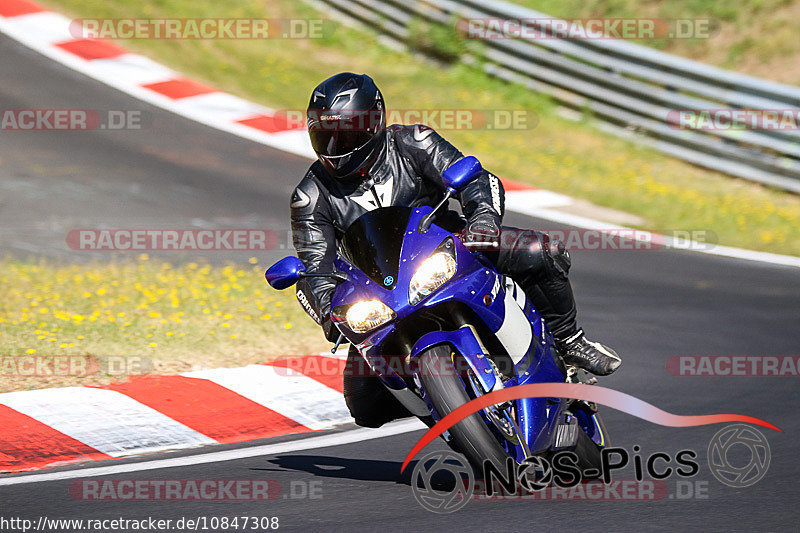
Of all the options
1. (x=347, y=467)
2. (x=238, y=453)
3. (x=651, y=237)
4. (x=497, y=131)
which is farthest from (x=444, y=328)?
(x=497, y=131)

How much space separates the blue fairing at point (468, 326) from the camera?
507 cm

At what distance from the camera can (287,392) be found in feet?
24.4

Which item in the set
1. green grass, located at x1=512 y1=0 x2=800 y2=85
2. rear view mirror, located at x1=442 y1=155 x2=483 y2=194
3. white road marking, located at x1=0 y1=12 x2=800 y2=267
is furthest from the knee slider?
green grass, located at x1=512 y1=0 x2=800 y2=85

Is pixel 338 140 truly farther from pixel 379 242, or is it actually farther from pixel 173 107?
pixel 173 107

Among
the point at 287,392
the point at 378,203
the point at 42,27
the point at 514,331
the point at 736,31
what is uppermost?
the point at 736,31

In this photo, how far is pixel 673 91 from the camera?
14.7m

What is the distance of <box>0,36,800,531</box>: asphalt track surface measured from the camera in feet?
17.5

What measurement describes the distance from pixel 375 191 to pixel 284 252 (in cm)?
517

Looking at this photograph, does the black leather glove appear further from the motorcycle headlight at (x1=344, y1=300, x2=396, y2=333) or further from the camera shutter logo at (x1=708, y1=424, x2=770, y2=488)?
the camera shutter logo at (x1=708, y1=424, x2=770, y2=488)

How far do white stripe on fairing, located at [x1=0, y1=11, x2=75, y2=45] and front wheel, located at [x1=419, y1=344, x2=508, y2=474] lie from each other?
1216cm

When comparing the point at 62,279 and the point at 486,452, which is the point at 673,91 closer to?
the point at 62,279

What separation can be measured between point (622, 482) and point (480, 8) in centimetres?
1174

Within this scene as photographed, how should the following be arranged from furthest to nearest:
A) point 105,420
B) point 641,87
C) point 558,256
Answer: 1. point 641,87
2. point 105,420
3. point 558,256

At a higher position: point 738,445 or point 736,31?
point 736,31
